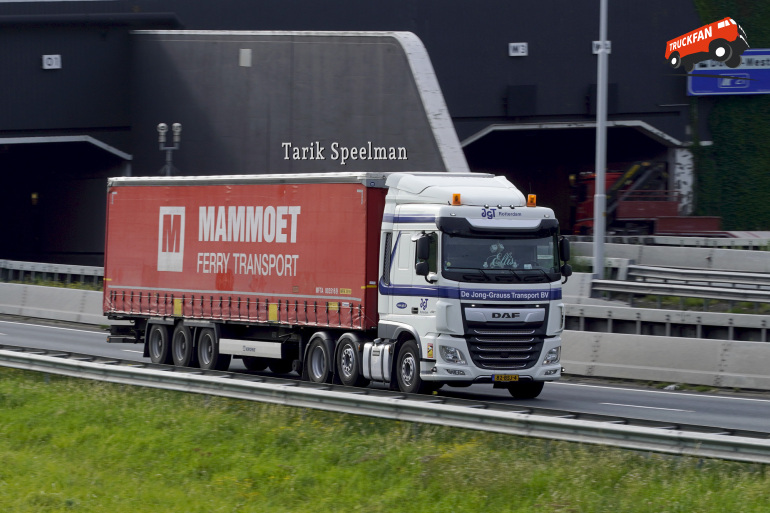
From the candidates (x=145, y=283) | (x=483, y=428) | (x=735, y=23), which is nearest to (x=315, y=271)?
(x=145, y=283)

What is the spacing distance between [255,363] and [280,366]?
0.96 metres

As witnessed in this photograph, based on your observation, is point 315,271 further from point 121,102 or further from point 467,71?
point 467,71

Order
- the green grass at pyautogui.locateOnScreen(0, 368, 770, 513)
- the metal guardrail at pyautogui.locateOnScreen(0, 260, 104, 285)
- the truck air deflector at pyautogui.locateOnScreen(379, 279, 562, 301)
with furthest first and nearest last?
the metal guardrail at pyautogui.locateOnScreen(0, 260, 104, 285)
the truck air deflector at pyautogui.locateOnScreen(379, 279, 562, 301)
the green grass at pyautogui.locateOnScreen(0, 368, 770, 513)

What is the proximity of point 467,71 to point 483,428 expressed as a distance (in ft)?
137

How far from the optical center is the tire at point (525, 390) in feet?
59.5

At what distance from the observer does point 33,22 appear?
4378cm

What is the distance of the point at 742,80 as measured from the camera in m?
52.8

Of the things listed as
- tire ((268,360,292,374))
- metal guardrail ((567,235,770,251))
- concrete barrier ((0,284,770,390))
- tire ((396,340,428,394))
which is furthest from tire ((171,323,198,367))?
metal guardrail ((567,235,770,251))

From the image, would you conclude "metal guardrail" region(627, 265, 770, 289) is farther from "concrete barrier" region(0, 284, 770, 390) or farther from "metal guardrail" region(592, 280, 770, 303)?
"concrete barrier" region(0, 284, 770, 390)

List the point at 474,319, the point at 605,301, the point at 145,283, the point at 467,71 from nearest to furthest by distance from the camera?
the point at 474,319
the point at 145,283
the point at 605,301
the point at 467,71

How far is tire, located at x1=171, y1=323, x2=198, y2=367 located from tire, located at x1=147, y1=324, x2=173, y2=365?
0.40 ft

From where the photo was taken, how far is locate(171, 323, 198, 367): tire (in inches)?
852

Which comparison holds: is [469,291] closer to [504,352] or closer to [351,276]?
[504,352]

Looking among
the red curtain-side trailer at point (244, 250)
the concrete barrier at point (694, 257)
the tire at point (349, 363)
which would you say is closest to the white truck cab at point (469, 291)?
the tire at point (349, 363)
